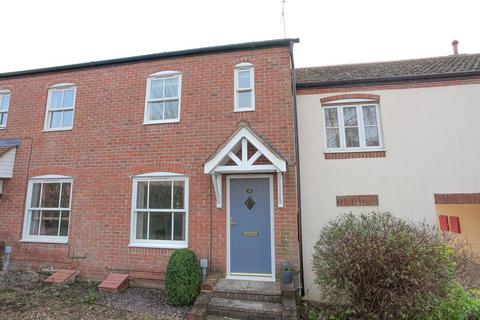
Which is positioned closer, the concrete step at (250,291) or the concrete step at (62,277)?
the concrete step at (250,291)

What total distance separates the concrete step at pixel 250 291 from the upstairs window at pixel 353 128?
4.38 meters

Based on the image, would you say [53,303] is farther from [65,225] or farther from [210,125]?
[210,125]

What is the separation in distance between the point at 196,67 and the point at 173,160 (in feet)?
9.33

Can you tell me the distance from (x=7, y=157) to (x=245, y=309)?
8.49m

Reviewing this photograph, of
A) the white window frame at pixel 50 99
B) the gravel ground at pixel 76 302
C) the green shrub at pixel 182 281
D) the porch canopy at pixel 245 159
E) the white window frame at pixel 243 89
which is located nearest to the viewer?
the gravel ground at pixel 76 302

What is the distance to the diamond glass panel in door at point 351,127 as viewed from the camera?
797 cm

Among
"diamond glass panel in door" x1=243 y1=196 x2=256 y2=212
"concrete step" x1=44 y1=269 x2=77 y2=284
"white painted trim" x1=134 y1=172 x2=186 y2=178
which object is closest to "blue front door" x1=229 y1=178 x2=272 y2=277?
"diamond glass panel in door" x1=243 y1=196 x2=256 y2=212

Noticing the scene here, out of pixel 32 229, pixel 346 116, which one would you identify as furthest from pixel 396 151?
pixel 32 229

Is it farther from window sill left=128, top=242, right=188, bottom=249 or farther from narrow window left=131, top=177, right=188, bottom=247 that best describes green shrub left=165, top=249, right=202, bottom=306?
narrow window left=131, top=177, right=188, bottom=247

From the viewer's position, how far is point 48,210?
7.82 m

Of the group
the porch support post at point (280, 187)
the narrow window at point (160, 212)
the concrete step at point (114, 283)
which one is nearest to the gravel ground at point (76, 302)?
the concrete step at point (114, 283)

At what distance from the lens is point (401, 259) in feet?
14.3

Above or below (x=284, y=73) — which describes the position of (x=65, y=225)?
below

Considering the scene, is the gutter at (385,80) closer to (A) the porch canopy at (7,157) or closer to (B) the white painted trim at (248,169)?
(B) the white painted trim at (248,169)
